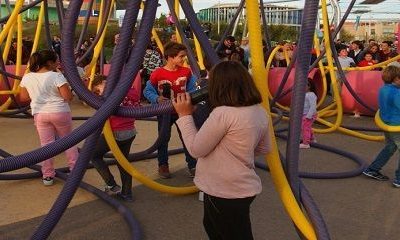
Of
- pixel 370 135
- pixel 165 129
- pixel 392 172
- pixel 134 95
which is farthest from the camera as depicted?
pixel 370 135

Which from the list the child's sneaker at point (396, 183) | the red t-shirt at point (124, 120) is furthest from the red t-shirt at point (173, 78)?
the child's sneaker at point (396, 183)

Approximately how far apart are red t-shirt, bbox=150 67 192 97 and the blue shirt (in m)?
2.04

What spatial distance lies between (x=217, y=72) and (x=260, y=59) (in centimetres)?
46

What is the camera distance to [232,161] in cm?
251

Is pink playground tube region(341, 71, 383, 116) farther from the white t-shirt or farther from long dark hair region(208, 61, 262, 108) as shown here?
long dark hair region(208, 61, 262, 108)

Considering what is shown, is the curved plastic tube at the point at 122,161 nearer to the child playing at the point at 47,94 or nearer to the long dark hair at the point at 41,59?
the child playing at the point at 47,94

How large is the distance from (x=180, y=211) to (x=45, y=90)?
1.64 m

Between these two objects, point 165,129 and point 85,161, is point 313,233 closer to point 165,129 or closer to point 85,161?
point 85,161

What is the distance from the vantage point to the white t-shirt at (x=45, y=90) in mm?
4504

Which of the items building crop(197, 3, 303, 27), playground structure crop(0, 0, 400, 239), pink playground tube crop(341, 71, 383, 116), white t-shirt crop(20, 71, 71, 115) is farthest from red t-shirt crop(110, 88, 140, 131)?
pink playground tube crop(341, 71, 383, 116)

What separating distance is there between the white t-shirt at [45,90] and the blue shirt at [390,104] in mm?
3152

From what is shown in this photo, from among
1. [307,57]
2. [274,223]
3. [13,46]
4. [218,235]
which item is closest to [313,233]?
[218,235]

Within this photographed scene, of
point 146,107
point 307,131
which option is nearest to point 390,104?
point 307,131

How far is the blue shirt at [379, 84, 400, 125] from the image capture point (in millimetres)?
5043
